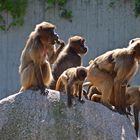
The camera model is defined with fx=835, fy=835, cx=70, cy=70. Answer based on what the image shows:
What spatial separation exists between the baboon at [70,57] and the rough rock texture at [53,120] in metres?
2.08

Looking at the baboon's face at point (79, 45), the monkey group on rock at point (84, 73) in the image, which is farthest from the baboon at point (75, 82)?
the baboon's face at point (79, 45)

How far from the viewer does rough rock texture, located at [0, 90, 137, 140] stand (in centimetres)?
1025

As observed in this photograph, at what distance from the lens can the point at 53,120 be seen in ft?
33.8

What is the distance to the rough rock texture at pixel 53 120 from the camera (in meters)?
10.2

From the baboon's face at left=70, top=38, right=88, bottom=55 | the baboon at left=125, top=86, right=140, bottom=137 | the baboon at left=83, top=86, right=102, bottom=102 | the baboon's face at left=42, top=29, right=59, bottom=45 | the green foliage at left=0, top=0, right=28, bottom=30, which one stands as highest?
the baboon's face at left=42, top=29, right=59, bottom=45

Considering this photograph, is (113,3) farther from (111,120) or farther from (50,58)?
(111,120)

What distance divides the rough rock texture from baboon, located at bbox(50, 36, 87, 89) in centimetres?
208

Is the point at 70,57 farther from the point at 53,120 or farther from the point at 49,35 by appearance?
the point at 53,120

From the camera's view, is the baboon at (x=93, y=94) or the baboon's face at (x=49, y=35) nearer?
the baboon's face at (x=49, y=35)

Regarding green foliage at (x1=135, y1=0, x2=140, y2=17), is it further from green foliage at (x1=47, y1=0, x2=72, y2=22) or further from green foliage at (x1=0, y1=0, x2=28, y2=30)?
green foliage at (x1=0, y1=0, x2=28, y2=30)

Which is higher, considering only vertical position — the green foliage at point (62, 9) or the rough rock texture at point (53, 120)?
the green foliage at point (62, 9)

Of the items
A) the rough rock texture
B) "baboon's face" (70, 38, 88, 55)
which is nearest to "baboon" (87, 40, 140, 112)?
the rough rock texture

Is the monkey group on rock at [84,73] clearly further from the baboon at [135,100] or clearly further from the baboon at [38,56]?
the baboon at [135,100]

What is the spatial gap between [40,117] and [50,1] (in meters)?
7.48
